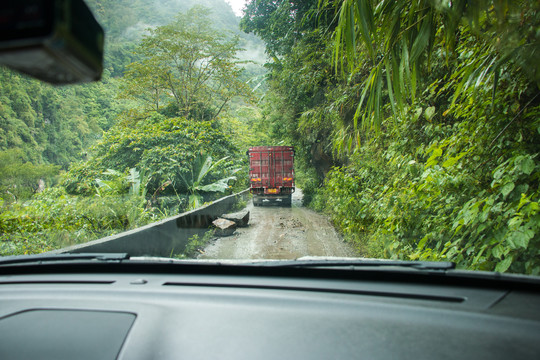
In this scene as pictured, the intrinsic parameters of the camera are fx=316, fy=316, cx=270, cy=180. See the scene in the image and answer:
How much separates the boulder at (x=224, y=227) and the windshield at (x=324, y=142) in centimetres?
5

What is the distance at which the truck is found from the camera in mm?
16266

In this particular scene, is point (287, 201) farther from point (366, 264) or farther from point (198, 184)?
point (366, 264)

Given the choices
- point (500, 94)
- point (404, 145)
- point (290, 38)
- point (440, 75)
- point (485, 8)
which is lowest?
point (404, 145)

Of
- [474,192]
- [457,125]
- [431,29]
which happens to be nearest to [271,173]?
[457,125]

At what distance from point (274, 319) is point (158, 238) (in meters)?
4.54

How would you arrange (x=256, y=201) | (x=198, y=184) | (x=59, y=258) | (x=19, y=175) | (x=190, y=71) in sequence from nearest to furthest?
(x=59, y=258)
(x=19, y=175)
(x=198, y=184)
(x=190, y=71)
(x=256, y=201)

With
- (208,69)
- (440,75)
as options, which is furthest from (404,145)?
(208,69)

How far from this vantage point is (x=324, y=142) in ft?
46.6

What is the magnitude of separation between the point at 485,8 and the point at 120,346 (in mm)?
2610

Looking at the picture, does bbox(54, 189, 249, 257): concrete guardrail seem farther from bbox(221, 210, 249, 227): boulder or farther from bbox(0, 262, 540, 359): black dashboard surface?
bbox(0, 262, 540, 359): black dashboard surface

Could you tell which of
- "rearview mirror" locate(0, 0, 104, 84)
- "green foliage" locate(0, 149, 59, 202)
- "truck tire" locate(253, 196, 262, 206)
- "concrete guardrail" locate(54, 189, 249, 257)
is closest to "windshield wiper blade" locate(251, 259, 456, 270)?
"rearview mirror" locate(0, 0, 104, 84)

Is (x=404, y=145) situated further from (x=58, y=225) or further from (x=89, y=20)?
(x=58, y=225)

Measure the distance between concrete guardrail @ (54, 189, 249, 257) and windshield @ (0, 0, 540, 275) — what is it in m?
0.04

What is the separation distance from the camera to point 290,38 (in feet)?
44.4
